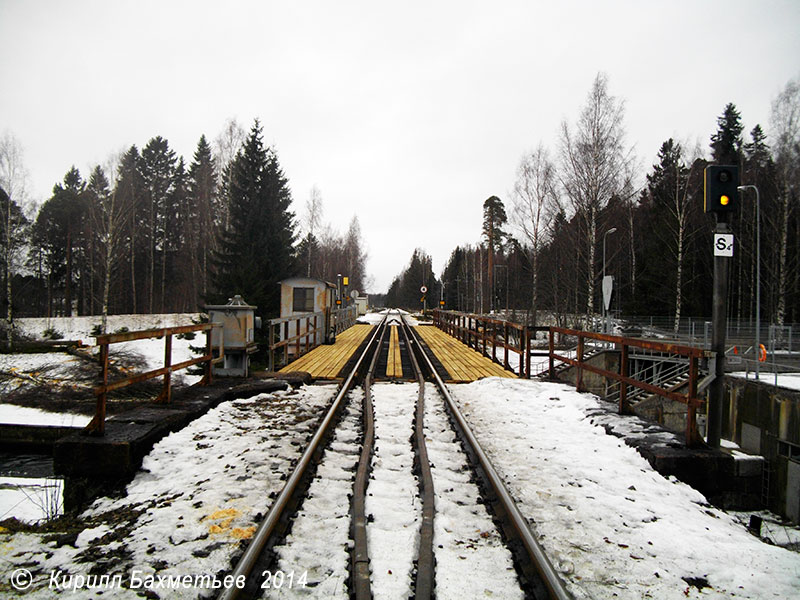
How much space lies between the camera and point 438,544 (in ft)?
8.66

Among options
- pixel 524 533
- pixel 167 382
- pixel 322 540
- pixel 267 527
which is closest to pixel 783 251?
pixel 524 533

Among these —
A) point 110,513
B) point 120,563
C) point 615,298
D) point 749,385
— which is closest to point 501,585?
point 120,563

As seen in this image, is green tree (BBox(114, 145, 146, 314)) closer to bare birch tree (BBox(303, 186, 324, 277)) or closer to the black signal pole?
bare birch tree (BBox(303, 186, 324, 277))

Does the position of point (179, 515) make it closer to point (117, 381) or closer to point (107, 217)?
point (117, 381)

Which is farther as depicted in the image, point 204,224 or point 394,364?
point 204,224

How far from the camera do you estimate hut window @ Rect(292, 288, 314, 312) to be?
52.1ft

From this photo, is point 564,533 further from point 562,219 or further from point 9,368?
point 562,219

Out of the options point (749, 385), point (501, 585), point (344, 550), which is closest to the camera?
point (501, 585)

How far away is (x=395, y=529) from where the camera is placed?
2.82 meters

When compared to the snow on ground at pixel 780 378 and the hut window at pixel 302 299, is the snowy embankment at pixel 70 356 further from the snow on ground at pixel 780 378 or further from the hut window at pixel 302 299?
the snow on ground at pixel 780 378

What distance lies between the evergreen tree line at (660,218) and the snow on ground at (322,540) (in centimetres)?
1590

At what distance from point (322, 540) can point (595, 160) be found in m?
20.2

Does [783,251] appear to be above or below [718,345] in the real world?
above

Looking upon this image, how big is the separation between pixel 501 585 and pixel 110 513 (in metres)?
2.69
